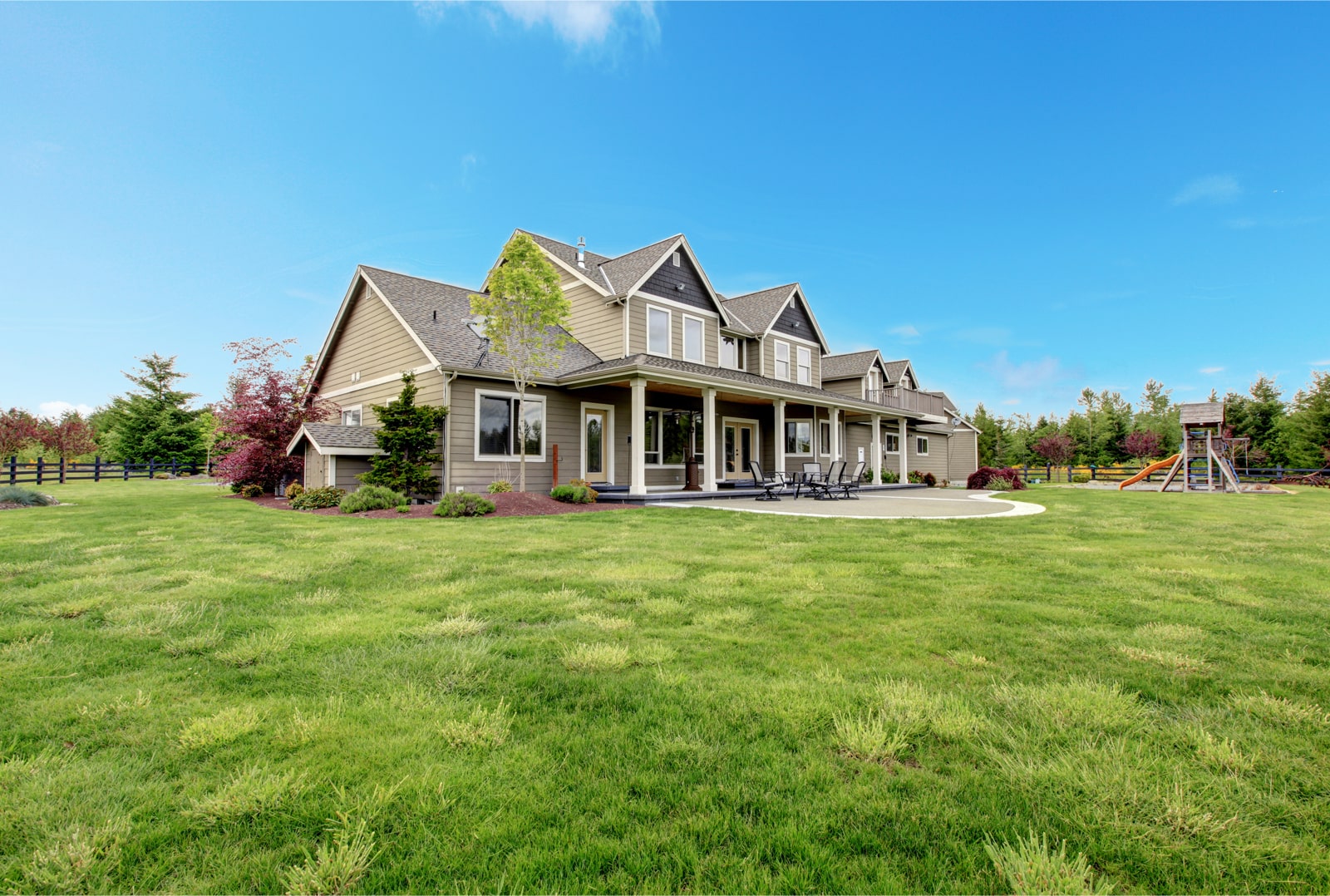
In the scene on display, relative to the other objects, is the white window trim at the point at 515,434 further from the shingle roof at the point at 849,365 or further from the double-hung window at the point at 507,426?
the shingle roof at the point at 849,365

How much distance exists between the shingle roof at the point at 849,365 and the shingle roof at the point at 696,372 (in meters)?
5.16

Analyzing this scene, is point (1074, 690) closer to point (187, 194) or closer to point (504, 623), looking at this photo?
point (504, 623)

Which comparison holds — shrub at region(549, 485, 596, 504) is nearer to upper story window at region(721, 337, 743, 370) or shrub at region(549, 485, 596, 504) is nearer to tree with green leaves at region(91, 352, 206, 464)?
upper story window at region(721, 337, 743, 370)

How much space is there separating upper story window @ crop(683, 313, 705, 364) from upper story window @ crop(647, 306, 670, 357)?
0.77 metres

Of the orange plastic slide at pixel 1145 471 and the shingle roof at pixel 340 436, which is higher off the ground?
the shingle roof at pixel 340 436

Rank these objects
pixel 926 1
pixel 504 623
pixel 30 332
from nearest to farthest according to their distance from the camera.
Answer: pixel 504 623
pixel 926 1
pixel 30 332

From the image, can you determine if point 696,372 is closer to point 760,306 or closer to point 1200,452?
point 760,306

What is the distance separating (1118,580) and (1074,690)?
132 inches

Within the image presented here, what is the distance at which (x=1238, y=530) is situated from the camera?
348 inches

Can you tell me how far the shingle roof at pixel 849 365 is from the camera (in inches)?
1074

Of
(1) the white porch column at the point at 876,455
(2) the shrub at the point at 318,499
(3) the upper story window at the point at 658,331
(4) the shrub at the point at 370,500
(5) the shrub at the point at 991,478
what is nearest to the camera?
(4) the shrub at the point at 370,500

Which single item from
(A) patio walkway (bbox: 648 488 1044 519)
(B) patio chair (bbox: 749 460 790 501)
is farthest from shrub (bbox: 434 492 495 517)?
(B) patio chair (bbox: 749 460 790 501)

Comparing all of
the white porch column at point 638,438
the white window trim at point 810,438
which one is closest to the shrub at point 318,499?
the white porch column at point 638,438


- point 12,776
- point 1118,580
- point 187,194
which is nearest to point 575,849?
point 12,776
